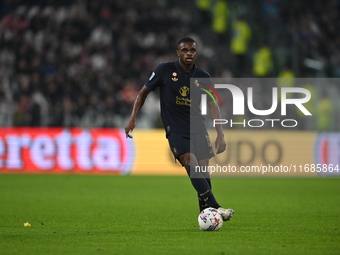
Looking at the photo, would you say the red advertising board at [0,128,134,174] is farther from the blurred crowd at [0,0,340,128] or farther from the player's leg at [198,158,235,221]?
the player's leg at [198,158,235,221]

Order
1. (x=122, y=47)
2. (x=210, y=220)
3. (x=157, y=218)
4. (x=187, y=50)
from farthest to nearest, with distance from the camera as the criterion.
A: (x=122, y=47)
(x=157, y=218)
(x=187, y=50)
(x=210, y=220)

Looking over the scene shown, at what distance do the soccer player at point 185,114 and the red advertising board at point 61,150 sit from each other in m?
9.24

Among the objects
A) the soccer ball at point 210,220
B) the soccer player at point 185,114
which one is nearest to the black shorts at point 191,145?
the soccer player at point 185,114

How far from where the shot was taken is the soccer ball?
5957 mm

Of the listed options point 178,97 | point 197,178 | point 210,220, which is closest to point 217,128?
point 178,97

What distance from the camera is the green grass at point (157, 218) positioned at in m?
4.98

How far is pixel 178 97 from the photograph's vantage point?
6281 mm

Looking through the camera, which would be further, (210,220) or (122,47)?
(122,47)

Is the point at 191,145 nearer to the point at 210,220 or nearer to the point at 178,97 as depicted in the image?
the point at 178,97

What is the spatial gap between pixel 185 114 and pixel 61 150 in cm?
990

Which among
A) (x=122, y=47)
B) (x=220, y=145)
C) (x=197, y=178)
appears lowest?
(x=197, y=178)

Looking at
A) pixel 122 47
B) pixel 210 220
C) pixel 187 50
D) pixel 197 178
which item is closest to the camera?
pixel 210 220

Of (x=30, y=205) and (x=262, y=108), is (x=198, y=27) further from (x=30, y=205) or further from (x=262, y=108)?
(x=30, y=205)

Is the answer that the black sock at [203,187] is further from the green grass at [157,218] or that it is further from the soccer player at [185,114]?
the green grass at [157,218]
